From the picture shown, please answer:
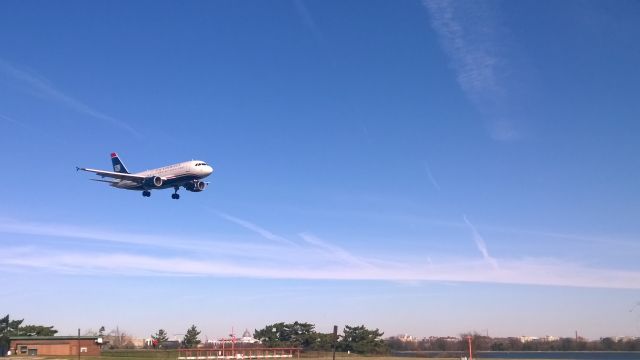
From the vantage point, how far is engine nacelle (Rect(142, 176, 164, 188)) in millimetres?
92438

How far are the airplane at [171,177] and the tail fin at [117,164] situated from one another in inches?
726

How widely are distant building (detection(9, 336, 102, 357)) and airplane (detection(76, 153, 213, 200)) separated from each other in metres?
25.8

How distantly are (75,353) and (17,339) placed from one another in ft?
32.1

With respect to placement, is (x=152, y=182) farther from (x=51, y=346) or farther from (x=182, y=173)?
(x=51, y=346)

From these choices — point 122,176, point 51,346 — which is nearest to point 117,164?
point 122,176

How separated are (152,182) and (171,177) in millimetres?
3010

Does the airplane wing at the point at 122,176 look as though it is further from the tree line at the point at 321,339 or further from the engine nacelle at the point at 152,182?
the tree line at the point at 321,339

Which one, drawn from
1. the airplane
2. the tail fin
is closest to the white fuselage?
the airplane

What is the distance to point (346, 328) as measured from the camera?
130375 millimetres

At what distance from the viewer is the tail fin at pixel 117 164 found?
11556 centimetres

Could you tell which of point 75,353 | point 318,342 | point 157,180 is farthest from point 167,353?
point 318,342

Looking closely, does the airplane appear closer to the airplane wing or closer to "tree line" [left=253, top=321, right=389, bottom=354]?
the airplane wing

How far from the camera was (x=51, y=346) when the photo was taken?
95938mm

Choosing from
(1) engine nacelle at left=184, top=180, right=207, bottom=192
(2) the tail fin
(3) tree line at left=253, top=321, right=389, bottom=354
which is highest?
(2) the tail fin
